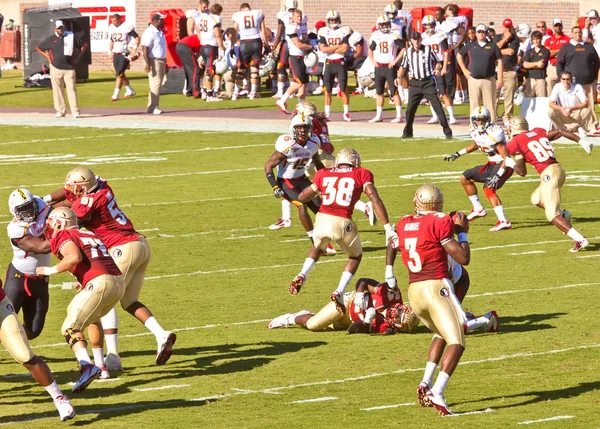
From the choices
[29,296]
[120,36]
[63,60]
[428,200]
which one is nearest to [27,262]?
[29,296]

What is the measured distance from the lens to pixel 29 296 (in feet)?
37.7

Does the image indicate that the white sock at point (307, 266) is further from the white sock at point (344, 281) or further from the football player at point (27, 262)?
the football player at point (27, 262)

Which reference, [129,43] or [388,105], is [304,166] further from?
[129,43]

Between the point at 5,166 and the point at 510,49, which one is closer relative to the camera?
the point at 5,166

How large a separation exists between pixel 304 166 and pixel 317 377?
20.5ft

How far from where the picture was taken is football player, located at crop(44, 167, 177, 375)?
11.2m

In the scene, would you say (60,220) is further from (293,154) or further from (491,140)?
(491,140)

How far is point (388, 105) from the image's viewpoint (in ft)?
111

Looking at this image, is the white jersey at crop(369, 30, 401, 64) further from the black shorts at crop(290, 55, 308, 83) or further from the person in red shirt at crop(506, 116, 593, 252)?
the person in red shirt at crop(506, 116, 593, 252)

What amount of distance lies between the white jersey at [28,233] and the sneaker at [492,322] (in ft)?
13.2

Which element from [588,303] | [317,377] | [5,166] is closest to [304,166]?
[588,303]

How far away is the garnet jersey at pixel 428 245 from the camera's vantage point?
32.1ft

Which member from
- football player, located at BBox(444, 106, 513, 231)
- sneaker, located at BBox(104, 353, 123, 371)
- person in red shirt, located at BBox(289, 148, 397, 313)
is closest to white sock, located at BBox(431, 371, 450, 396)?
sneaker, located at BBox(104, 353, 123, 371)

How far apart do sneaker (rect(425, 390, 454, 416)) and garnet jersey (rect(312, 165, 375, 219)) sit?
13.9 feet
